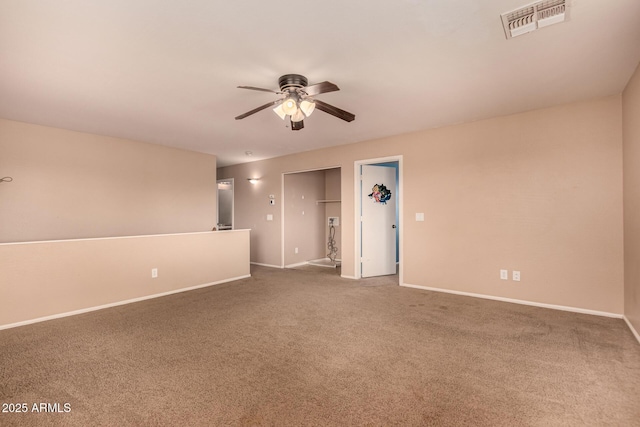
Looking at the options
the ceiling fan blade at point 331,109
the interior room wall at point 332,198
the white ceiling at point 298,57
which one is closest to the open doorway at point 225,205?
the interior room wall at point 332,198

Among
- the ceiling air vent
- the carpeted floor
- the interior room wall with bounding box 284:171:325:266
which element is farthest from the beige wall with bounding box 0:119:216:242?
the ceiling air vent

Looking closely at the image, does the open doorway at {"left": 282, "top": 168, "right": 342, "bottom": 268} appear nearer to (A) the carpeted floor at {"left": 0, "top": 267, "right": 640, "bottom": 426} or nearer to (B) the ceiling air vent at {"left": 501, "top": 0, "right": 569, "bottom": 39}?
(A) the carpeted floor at {"left": 0, "top": 267, "right": 640, "bottom": 426}

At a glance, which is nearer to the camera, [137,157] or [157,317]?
[157,317]

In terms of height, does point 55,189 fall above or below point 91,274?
above

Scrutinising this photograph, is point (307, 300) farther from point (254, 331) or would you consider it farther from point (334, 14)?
point (334, 14)

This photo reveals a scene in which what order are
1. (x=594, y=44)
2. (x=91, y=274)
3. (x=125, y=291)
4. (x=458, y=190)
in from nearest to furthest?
(x=594, y=44)
(x=91, y=274)
(x=125, y=291)
(x=458, y=190)

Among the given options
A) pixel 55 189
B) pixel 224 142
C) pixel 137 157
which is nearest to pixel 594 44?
pixel 224 142

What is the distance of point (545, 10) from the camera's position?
1925mm

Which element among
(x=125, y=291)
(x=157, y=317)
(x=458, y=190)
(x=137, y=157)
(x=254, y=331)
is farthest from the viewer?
(x=137, y=157)

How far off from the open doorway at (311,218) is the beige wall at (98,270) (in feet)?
6.05

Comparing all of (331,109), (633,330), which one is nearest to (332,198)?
(331,109)

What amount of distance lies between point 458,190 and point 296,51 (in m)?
3.12

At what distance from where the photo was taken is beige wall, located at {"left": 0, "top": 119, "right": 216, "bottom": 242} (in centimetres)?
405

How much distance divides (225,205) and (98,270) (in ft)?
16.3
